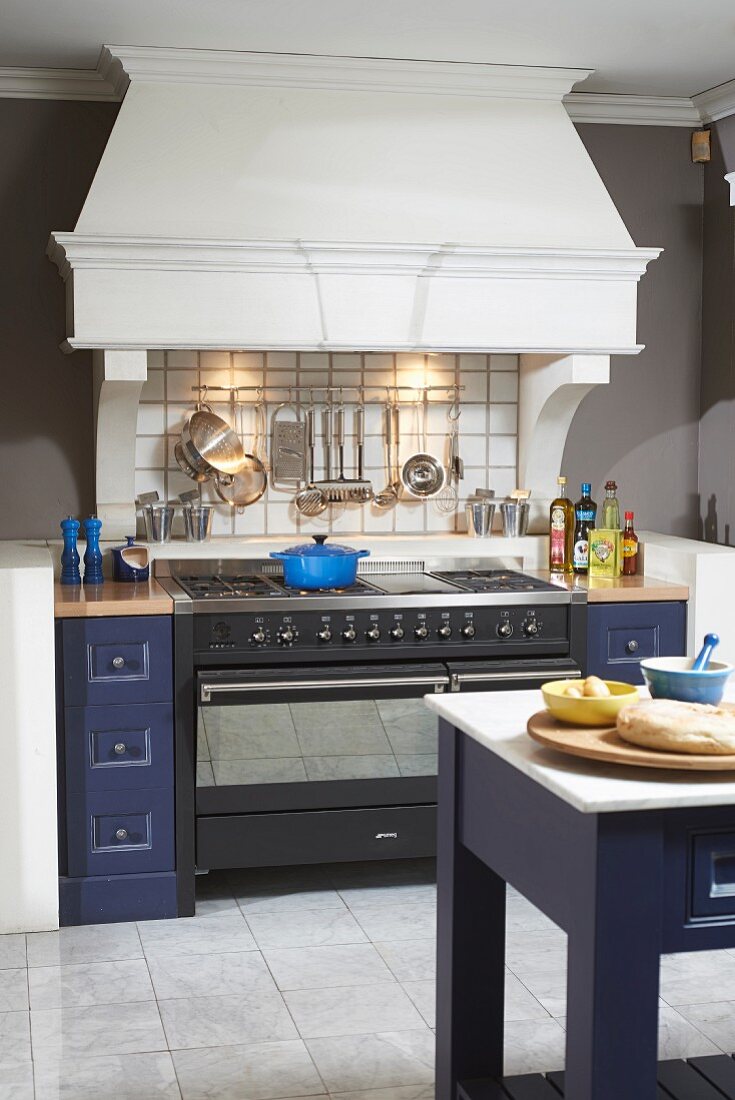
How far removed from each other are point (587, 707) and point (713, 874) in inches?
11.5

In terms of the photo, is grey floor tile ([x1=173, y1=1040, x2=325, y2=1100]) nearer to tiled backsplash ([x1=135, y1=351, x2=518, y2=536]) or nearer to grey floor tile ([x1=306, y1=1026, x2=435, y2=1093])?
grey floor tile ([x1=306, y1=1026, x2=435, y2=1093])

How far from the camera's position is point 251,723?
144 inches

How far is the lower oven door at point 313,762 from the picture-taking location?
12.0ft

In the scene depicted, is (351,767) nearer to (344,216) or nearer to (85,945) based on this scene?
(85,945)

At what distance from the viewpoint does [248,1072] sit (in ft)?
9.16

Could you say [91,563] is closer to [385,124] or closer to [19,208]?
[19,208]

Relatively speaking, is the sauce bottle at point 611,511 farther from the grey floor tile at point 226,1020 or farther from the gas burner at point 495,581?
the grey floor tile at point 226,1020

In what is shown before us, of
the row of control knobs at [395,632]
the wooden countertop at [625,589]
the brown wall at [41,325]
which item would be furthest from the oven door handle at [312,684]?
the brown wall at [41,325]

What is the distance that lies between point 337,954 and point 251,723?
657 millimetres

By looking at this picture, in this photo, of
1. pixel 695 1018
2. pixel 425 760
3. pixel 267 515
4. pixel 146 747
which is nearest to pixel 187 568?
pixel 267 515

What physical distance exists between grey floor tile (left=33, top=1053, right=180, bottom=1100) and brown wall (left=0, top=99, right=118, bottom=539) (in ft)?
6.33

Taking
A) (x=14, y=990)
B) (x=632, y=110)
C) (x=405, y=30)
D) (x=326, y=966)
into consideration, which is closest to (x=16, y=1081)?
(x=14, y=990)

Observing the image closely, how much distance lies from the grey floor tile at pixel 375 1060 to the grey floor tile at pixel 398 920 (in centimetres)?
57

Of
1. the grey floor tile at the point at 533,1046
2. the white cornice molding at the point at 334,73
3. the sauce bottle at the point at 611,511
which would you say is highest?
the white cornice molding at the point at 334,73
